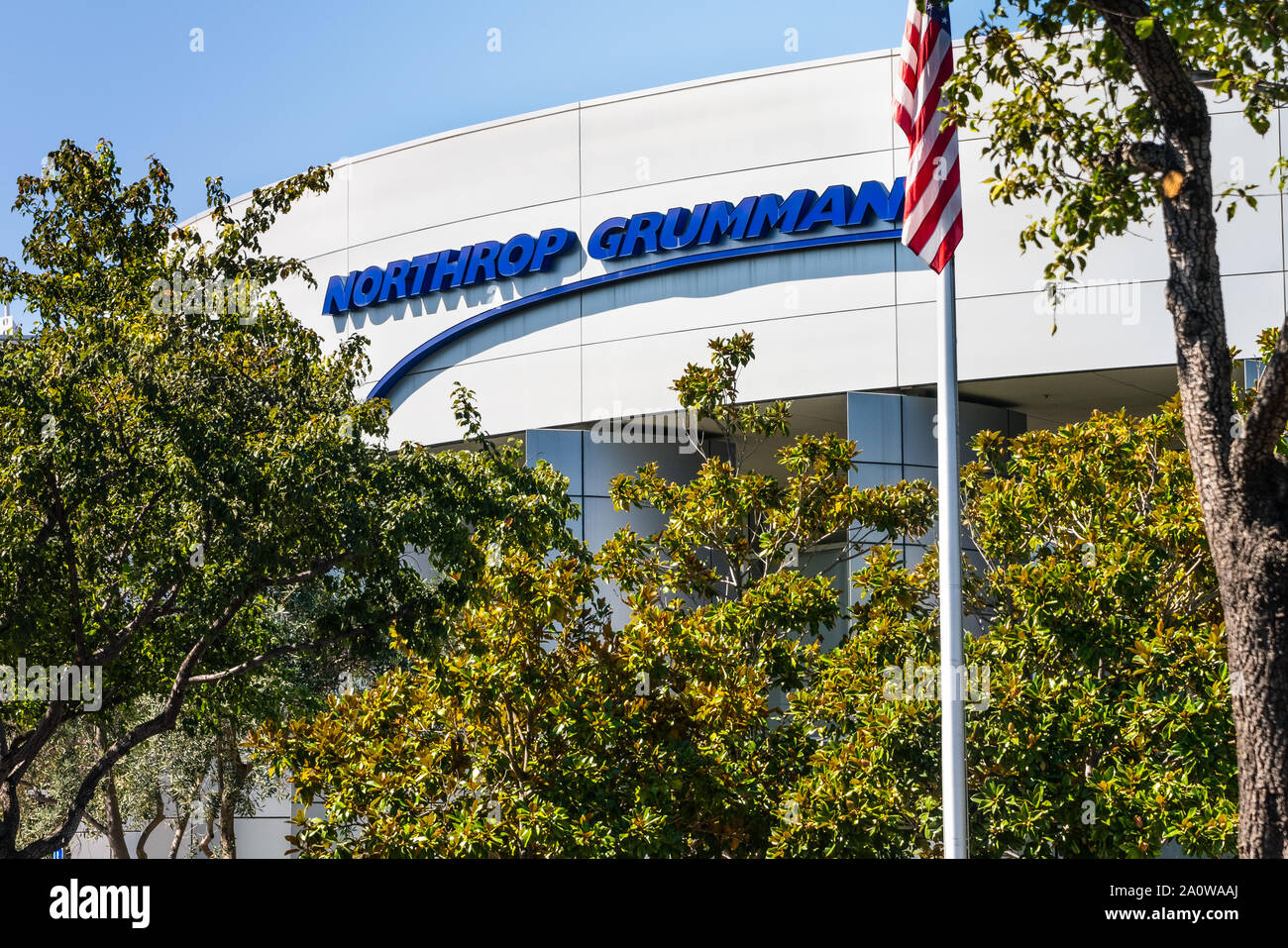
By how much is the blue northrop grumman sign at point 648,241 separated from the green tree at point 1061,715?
39.0 ft

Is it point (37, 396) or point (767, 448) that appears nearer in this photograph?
point (37, 396)

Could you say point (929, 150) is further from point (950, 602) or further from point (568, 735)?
point (568, 735)

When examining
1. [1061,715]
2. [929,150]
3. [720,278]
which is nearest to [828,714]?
[1061,715]

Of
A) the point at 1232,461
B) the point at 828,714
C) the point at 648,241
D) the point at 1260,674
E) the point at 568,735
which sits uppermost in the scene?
the point at 648,241

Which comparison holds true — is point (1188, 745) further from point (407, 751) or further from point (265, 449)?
point (265, 449)

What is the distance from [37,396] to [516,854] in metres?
5.22

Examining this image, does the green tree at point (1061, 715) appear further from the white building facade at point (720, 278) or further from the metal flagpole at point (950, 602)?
the white building facade at point (720, 278)

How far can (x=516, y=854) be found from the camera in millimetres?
10547

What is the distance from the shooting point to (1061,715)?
1082cm

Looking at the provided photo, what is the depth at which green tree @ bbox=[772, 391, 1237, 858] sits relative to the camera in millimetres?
10383

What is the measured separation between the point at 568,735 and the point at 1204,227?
633cm

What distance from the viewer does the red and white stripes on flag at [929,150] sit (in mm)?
10141
